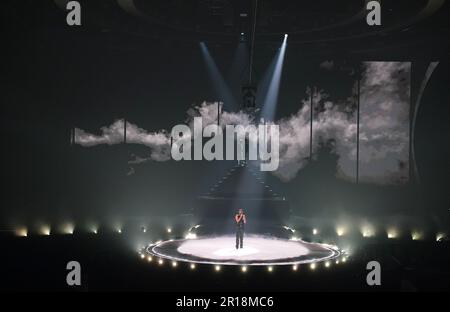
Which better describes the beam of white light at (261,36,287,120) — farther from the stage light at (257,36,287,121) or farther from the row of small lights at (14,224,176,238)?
the row of small lights at (14,224,176,238)

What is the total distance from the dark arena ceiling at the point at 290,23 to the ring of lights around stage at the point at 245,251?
6.08 metres

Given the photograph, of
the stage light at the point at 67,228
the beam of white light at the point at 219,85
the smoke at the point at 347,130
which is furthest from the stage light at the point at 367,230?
the stage light at the point at 67,228

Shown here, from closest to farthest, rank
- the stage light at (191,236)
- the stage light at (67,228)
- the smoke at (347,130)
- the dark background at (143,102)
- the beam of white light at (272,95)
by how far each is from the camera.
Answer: the dark background at (143,102)
the stage light at (191,236)
the stage light at (67,228)
the smoke at (347,130)
the beam of white light at (272,95)

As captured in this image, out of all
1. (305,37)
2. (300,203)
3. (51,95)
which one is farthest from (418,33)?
(51,95)

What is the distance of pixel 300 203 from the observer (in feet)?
55.6

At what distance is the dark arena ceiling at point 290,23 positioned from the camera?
478 inches

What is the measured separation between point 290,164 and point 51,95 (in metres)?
8.97

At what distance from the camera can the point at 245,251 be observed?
36.1 feet

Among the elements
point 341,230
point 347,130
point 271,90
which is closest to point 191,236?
point 341,230

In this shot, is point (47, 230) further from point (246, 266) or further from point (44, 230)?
point (246, 266)

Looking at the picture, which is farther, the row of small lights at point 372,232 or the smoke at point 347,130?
the smoke at point 347,130

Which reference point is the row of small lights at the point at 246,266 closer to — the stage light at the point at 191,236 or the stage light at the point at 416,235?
the stage light at the point at 191,236

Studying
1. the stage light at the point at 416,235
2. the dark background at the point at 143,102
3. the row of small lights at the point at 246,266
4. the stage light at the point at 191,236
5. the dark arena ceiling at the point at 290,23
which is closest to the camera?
the row of small lights at the point at 246,266
